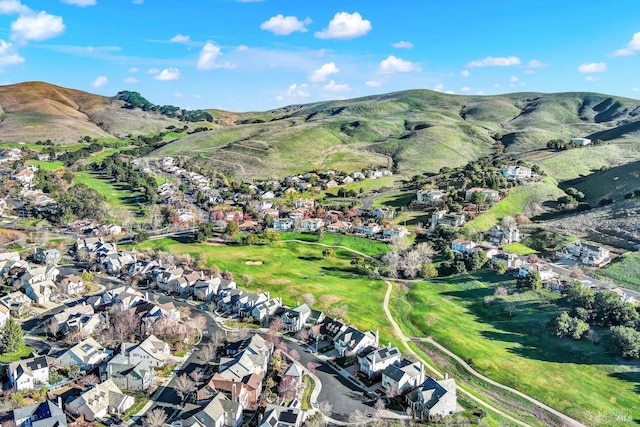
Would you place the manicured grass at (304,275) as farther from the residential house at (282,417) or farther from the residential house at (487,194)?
the residential house at (487,194)

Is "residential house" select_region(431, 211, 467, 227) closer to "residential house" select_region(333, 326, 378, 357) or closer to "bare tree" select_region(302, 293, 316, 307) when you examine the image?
"bare tree" select_region(302, 293, 316, 307)

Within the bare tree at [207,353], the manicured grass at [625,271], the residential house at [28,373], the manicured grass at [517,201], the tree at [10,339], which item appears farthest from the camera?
the manicured grass at [517,201]

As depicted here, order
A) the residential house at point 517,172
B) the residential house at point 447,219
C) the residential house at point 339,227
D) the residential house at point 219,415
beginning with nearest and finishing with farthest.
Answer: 1. the residential house at point 219,415
2. the residential house at point 447,219
3. the residential house at point 339,227
4. the residential house at point 517,172

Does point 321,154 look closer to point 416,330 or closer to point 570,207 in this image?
point 570,207

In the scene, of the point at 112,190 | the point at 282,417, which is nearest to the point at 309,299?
the point at 282,417

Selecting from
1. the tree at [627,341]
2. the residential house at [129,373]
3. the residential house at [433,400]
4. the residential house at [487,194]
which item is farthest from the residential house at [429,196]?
the residential house at [129,373]

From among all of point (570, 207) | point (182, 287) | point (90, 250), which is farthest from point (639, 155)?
point (90, 250)
